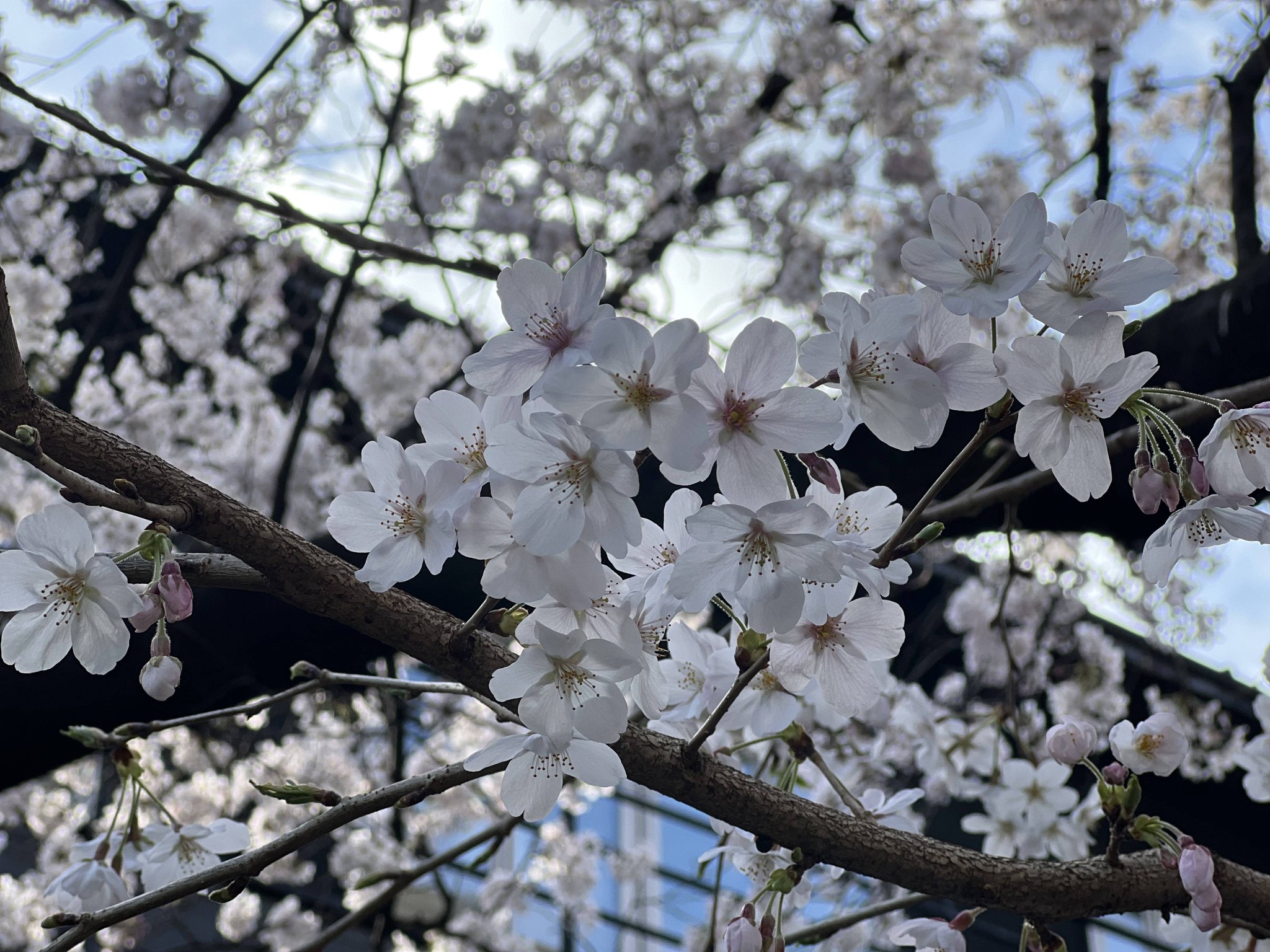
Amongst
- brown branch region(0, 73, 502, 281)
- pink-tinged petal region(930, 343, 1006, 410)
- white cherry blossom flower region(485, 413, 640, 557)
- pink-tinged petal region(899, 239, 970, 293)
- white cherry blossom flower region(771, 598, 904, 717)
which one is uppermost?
brown branch region(0, 73, 502, 281)

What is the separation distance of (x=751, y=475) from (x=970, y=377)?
0.64ft

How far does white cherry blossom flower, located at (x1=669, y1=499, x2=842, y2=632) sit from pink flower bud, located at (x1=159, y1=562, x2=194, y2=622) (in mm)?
351

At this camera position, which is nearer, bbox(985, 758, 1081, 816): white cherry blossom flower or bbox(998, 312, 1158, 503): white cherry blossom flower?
bbox(998, 312, 1158, 503): white cherry blossom flower

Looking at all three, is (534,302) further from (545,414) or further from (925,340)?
(925,340)

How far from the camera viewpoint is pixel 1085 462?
2.66 feet

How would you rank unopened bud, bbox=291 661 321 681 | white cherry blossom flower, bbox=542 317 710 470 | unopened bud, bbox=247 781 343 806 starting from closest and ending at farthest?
white cherry blossom flower, bbox=542 317 710 470 → unopened bud, bbox=247 781 343 806 → unopened bud, bbox=291 661 321 681

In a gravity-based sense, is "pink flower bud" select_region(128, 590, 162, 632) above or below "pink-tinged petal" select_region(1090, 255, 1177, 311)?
below

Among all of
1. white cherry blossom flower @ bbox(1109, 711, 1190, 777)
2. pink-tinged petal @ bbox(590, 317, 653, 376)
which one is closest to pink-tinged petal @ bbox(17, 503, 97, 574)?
pink-tinged petal @ bbox(590, 317, 653, 376)

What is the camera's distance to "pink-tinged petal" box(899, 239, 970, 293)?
771mm

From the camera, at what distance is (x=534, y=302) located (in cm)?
76

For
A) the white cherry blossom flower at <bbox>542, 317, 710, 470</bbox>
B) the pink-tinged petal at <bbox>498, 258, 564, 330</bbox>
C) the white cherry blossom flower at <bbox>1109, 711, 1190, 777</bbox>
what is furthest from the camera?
the white cherry blossom flower at <bbox>1109, 711, 1190, 777</bbox>

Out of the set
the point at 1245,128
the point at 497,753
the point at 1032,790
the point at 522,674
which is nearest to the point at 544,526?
the point at 522,674

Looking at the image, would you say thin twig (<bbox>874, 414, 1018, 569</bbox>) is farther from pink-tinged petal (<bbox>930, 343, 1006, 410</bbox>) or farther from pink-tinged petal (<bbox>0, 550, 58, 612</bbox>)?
pink-tinged petal (<bbox>0, 550, 58, 612</bbox>)

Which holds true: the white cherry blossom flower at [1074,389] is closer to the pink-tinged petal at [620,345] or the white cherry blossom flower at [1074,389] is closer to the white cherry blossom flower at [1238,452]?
the white cherry blossom flower at [1238,452]
